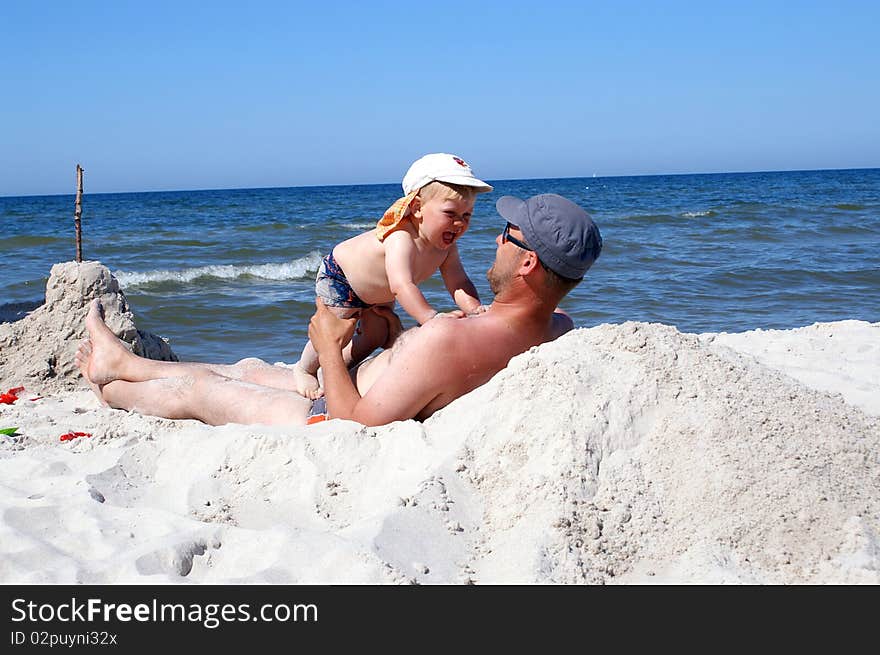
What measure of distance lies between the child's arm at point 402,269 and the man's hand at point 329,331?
290 millimetres

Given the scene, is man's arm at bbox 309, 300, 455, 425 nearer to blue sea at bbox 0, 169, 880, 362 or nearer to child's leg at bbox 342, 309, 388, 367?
child's leg at bbox 342, 309, 388, 367

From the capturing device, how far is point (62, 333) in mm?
5711

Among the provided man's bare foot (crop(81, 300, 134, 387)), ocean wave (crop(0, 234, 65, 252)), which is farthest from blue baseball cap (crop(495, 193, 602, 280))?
ocean wave (crop(0, 234, 65, 252))

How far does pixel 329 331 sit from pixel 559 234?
121 cm

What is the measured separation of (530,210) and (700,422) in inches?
40.6

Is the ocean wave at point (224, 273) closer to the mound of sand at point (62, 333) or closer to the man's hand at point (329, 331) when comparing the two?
the mound of sand at point (62, 333)

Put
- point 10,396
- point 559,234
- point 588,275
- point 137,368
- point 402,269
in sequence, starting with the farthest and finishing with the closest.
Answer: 1. point 588,275
2. point 10,396
3. point 137,368
4. point 402,269
5. point 559,234

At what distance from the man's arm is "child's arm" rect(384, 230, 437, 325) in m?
0.42

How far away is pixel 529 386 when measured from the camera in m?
3.21

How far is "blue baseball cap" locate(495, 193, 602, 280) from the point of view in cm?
320

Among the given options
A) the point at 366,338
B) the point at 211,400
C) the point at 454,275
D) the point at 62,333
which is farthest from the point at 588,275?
the point at 211,400

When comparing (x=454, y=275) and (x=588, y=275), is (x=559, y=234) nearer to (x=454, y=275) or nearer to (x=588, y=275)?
(x=454, y=275)
